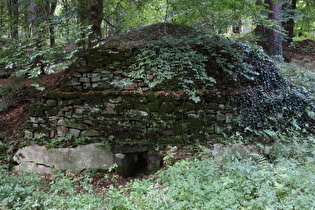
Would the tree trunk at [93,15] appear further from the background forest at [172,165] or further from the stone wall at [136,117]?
the stone wall at [136,117]

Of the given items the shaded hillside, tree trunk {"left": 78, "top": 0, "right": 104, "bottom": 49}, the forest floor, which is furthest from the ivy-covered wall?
tree trunk {"left": 78, "top": 0, "right": 104, "bottom": 49}

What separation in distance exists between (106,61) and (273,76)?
456 centimetres

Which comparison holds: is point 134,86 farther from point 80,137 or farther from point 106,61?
point 80,137

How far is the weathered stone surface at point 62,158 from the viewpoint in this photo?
182 inches

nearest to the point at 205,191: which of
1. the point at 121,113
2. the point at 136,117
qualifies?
the point at 136,117

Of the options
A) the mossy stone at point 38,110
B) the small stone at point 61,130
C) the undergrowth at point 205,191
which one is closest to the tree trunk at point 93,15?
the mossy stone at point 38,110

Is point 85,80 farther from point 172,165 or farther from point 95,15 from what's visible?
point 172,165

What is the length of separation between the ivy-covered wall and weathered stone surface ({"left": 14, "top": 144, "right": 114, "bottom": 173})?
29 centimetres

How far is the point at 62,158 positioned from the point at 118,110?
167cm

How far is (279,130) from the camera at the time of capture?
4.86 meters

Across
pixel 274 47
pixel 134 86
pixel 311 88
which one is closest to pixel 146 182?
pixel 134 86

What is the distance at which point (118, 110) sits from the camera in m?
4.72

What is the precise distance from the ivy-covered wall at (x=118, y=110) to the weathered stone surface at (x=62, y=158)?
29 cm

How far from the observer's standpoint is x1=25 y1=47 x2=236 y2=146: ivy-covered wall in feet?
14.9
